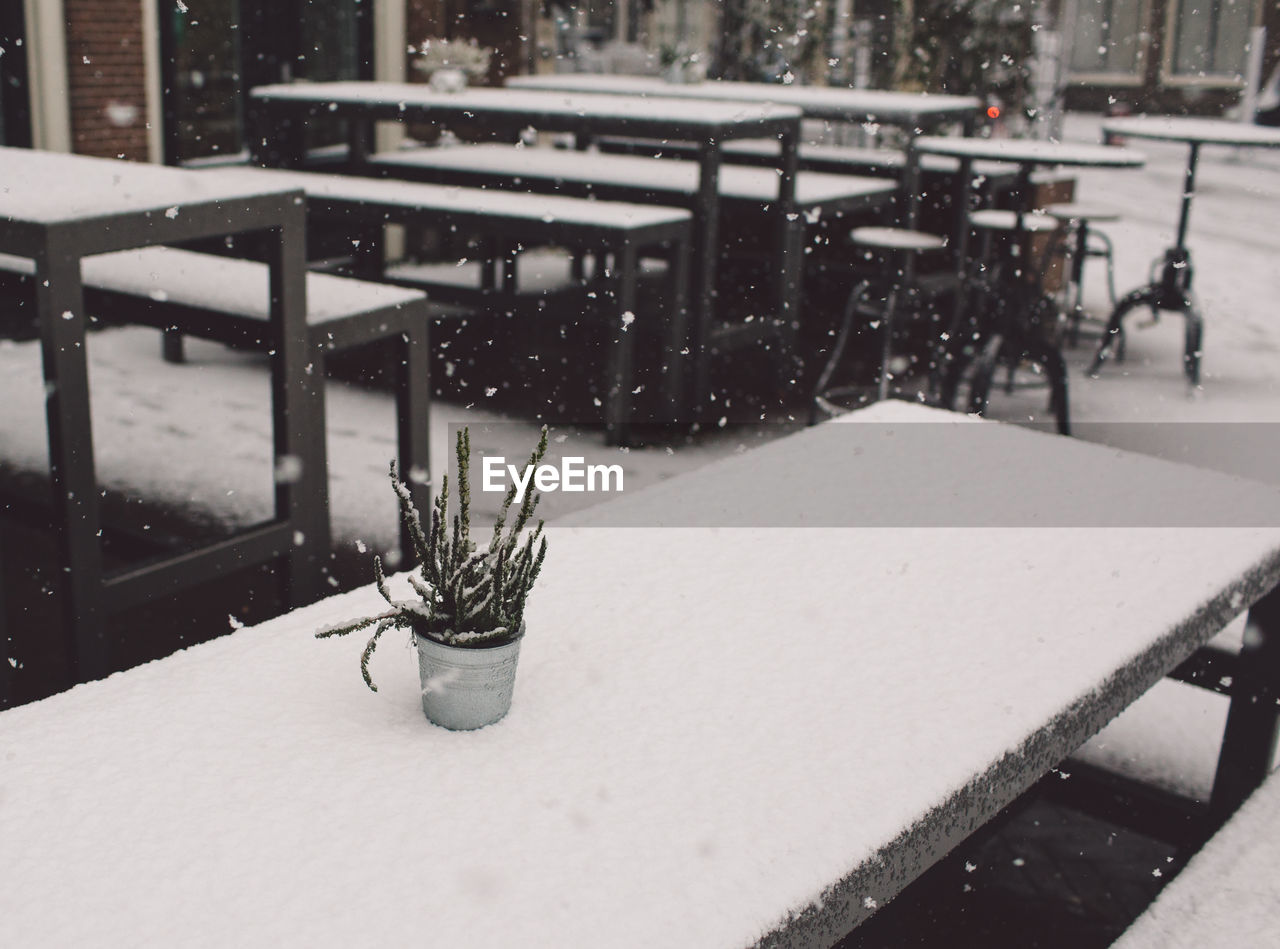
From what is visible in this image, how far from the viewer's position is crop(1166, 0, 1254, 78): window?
27.0 m

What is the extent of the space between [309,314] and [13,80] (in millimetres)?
4386

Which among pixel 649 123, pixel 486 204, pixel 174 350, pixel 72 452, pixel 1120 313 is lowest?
pixel 174 350

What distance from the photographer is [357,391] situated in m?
5.89

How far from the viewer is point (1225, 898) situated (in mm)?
1675

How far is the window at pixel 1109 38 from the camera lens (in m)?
27.9

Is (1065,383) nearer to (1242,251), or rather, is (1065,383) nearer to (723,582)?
(723,582)

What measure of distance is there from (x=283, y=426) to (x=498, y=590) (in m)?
1.85

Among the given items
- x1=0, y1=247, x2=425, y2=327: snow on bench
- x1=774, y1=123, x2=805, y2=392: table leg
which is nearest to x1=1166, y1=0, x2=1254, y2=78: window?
x1=774, y1=123, x2=805, y2=392: table leg

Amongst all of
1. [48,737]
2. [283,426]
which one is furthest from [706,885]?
[283,426]

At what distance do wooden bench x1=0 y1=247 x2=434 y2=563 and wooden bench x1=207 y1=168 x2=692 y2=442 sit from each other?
1.06 m

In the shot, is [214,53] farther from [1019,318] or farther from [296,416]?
[296,416]

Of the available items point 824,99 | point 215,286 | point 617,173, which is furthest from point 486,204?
point 824,99

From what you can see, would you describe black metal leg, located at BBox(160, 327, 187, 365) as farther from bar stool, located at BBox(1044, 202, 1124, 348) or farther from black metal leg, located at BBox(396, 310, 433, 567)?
bar stool, located at BBox(1044, 202, 1124, 348)

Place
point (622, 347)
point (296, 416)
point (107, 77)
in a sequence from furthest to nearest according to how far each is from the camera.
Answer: point (107, 77) < point (622, 347) < point (296, 416)
